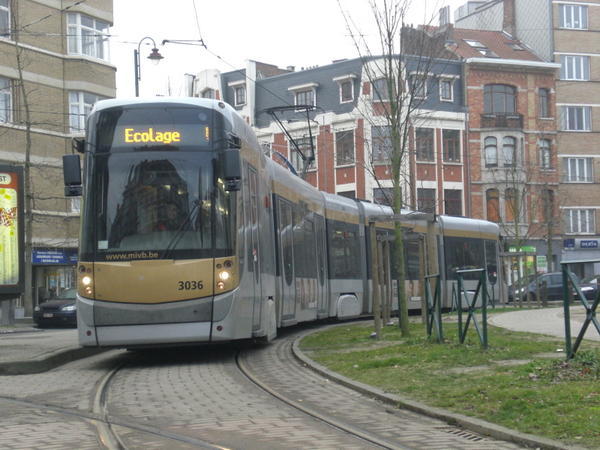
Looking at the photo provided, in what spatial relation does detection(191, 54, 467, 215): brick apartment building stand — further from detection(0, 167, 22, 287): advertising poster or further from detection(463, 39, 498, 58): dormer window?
detection(0, 167, 22, 287): advertising poster

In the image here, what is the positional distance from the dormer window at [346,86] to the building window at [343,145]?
2205 mm

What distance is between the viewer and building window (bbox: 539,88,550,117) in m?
60.0

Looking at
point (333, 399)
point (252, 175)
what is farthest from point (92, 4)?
point (333, 399)

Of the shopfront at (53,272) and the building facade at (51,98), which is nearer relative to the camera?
the building facade at (51,98)

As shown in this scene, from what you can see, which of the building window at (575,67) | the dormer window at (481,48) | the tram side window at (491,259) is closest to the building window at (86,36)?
the tram side window at (491,259)

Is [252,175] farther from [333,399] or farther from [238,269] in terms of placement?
[333,399]

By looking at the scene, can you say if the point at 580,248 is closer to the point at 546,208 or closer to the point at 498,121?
the point at 546,208

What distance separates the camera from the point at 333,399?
10.3 m

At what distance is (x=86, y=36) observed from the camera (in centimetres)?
4050

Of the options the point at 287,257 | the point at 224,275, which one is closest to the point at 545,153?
the point at 287,257

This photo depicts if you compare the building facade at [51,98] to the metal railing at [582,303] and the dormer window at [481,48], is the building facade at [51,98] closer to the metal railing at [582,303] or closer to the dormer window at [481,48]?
the dormer window at [481,48]

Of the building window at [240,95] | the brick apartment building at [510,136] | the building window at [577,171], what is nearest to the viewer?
the brick apartment building at [510,136]

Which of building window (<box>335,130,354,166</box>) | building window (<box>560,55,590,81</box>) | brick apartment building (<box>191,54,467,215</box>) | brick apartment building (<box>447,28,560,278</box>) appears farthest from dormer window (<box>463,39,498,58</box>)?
building window (<box>335,130,354,166</box>)

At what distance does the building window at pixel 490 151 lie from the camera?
58.5 metres
